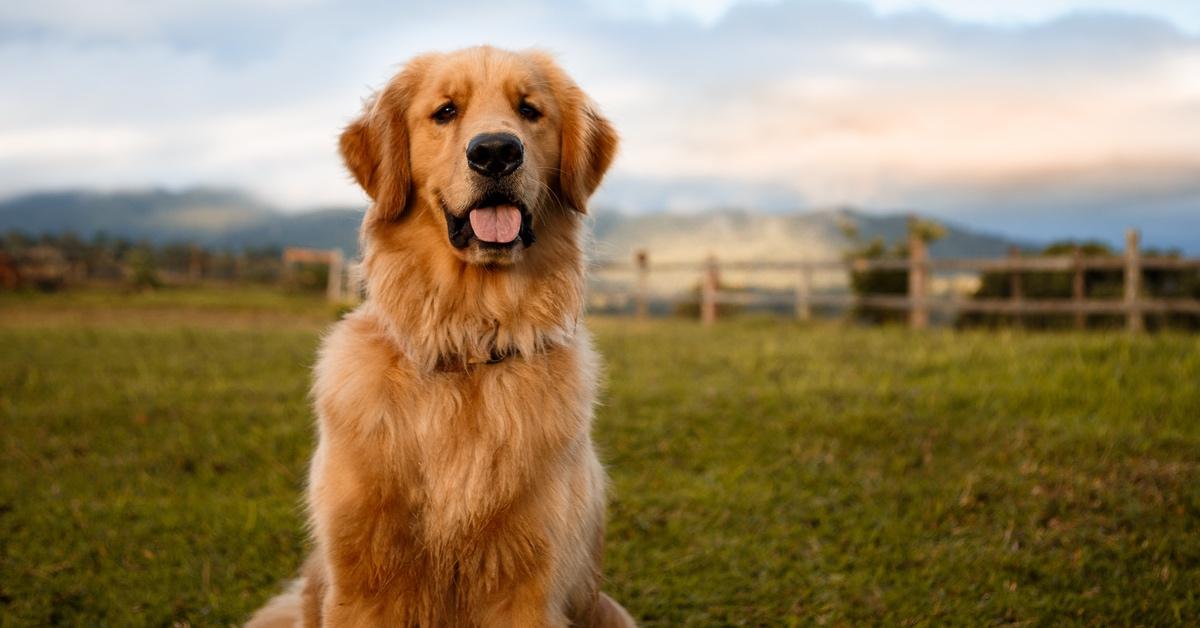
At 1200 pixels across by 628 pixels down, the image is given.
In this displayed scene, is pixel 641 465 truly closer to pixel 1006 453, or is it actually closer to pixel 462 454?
pixel 1006 453

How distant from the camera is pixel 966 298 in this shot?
1917 cm

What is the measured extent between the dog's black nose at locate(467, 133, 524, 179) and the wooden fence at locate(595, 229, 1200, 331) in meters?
15.9

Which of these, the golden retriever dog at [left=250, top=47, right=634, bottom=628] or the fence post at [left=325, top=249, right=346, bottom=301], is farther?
the fence post at [left=325, top=249, right=346, bottom=301]

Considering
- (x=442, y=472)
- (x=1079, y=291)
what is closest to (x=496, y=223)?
(x=442, y=472)

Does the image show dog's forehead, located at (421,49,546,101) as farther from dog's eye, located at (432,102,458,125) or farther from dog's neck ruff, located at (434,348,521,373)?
dog's neck ruff, located at (434,348,521,373)

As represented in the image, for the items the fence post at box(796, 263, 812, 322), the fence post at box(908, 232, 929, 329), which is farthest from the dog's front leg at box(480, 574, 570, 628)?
the fence post at box(796, 263, 812, 322)

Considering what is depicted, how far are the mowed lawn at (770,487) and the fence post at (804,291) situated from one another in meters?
10.7

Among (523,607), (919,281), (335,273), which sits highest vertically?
(335,273)

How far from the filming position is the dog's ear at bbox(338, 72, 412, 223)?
3.12 m

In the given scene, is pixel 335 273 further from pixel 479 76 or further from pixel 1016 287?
pixel 479 76

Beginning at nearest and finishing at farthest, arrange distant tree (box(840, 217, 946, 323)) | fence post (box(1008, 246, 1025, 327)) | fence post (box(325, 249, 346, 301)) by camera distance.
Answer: fence post (box(1008, 246, 1025, 327)), distant tree (box(840, 217, 946, 323)), fence post (box(325, 249, 346, 301))

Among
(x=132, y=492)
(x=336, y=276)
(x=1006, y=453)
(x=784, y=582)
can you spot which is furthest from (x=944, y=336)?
(x=336, y=276)

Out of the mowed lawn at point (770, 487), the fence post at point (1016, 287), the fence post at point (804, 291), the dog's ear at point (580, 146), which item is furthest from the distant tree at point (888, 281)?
the dog's ear at point (580, 146)

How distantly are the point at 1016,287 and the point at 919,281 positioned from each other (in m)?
2.11
